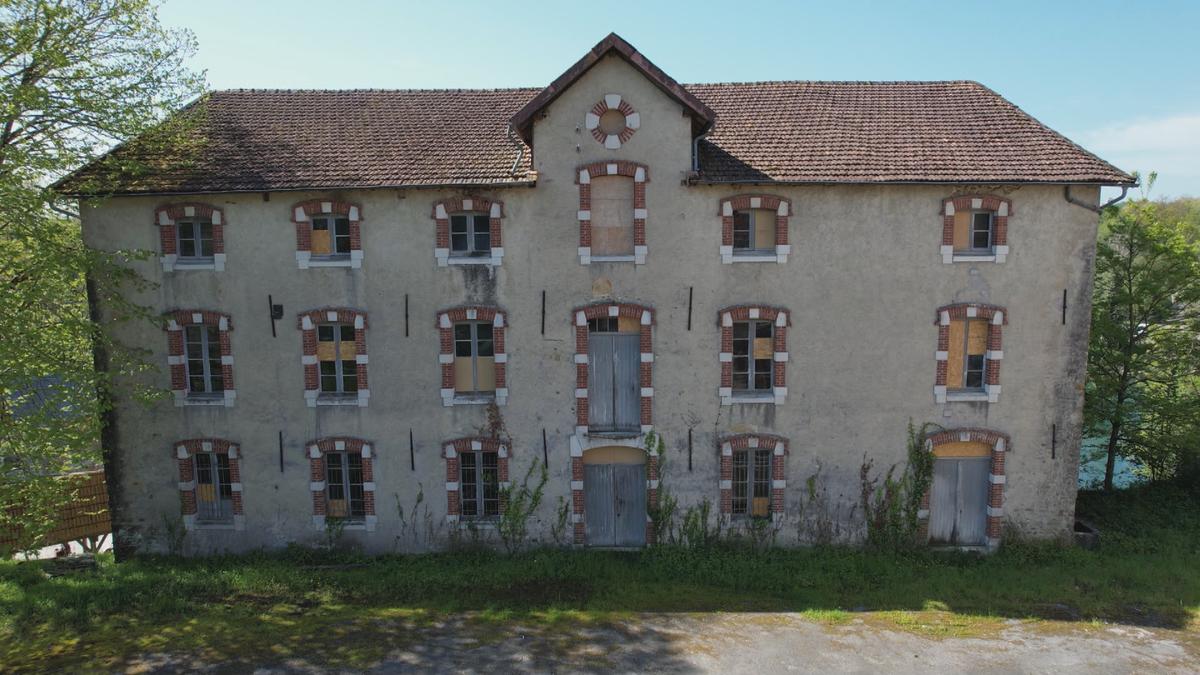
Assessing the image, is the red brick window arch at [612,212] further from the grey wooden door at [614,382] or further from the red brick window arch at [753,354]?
the red brick window arch at [753,354]

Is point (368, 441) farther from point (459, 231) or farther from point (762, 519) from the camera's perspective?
point (762, 519)

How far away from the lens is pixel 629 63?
14.5 meters

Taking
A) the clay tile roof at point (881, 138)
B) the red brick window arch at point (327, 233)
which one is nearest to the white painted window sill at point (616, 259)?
the clay tile roof at point (881, 138)

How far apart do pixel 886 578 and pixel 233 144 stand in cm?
1705

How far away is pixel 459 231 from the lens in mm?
15195

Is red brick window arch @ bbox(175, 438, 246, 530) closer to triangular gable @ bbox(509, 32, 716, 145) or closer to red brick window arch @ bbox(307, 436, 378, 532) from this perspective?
red brick window arch @ bbox(307, 436, 378, 532)

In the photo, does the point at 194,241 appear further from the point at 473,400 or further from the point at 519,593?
the point at 519,593

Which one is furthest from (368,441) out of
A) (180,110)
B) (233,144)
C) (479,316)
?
(180,110)

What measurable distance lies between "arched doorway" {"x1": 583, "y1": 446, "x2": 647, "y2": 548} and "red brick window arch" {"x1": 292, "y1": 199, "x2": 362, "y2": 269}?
269 inches

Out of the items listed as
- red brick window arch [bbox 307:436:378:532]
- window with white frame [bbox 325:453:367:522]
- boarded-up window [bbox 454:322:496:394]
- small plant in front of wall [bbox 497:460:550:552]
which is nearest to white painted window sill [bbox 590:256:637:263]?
boarded-up window [bbox 454:322:496:394]

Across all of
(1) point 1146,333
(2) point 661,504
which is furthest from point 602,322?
(1) point 1146,333

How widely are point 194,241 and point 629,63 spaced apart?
33.2 feet

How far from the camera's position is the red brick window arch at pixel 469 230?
14852 millimetres

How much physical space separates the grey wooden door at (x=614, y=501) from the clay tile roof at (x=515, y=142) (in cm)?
656
